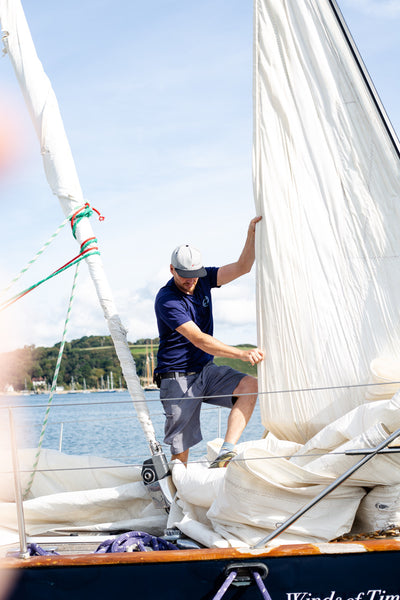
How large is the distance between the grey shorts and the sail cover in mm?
573

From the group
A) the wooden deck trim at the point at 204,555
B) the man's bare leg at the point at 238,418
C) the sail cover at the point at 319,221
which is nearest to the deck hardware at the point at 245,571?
the wooden deck trim at the point at 204,555

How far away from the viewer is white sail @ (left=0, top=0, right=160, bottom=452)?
489 cm

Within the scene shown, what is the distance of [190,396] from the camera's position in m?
4.74

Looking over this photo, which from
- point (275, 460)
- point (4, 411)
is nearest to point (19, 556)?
point (4, 411)

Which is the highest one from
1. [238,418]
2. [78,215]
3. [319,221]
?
[78,215]

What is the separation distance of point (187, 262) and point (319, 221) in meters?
0.92

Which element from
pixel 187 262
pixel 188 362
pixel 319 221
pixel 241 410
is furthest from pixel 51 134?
pixel 241 410

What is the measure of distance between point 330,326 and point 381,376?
430 mm

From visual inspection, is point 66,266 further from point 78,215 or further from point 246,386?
point 246,386

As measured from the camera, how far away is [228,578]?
10.7 feet

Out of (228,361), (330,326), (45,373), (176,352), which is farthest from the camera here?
(45,373)

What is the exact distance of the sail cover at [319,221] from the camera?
4.09 metres

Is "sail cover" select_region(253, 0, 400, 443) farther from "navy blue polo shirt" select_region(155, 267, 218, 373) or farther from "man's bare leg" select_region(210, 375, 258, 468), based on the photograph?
"navy blue polo shirt" select_region(155, 267, 218, 373)

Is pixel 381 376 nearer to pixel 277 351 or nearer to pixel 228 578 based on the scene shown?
pixel 277 351
